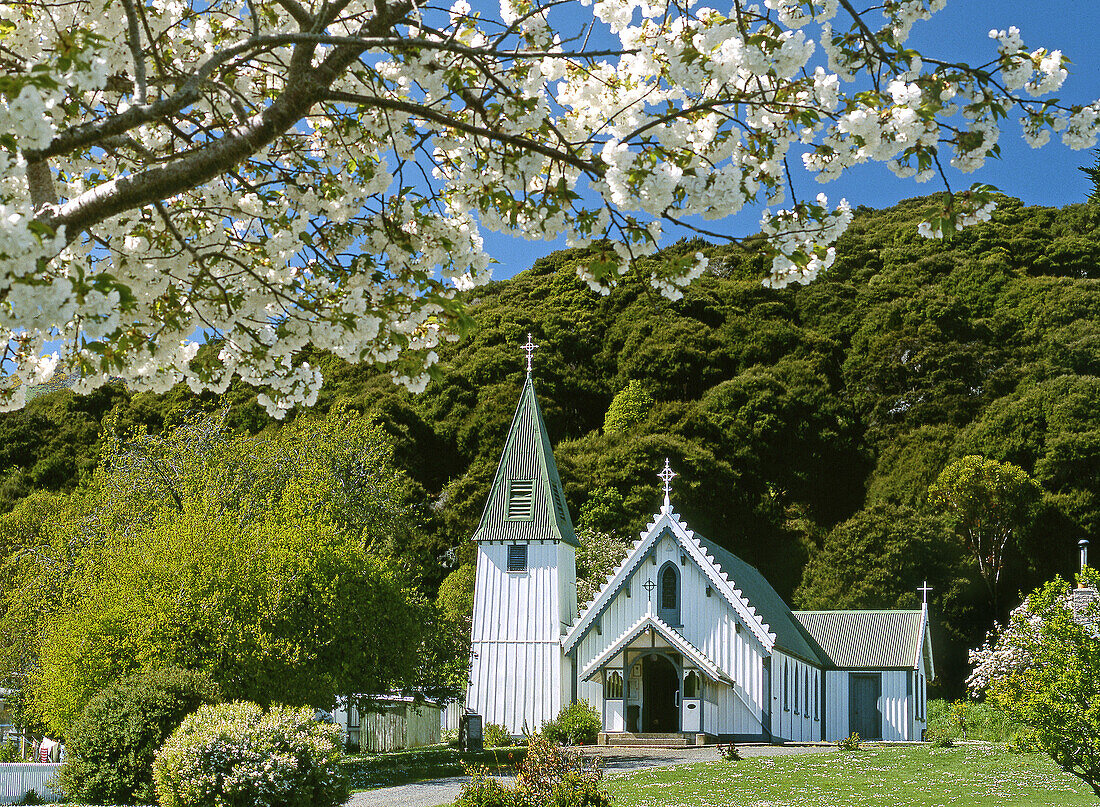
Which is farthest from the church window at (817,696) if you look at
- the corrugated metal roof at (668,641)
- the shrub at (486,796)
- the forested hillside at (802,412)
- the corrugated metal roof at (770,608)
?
the shrub at (486,796)

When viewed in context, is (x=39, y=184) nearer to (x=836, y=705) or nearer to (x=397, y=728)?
(x=397, y=728)

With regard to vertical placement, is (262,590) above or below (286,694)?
above

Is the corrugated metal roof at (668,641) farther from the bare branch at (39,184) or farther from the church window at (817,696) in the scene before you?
the bare branch at (39,184)

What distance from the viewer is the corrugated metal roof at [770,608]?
102ft

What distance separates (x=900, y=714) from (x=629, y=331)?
2733cm

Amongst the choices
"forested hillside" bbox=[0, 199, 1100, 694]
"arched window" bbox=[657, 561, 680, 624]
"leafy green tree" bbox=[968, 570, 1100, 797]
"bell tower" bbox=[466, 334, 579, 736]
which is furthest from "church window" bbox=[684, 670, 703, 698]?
"leafy green tree" bbox=[968, 570, 1100, 797]

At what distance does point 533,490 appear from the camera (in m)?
33.2

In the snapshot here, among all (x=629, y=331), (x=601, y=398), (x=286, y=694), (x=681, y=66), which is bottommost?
(x=286, y=694)

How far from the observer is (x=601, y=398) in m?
55.6

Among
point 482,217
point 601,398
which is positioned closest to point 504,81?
point 482,217

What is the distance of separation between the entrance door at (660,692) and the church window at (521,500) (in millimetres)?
5663

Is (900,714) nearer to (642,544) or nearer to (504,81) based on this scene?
(642,544)

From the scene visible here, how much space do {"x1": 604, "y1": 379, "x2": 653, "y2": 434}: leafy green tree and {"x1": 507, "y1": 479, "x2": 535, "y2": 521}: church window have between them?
18.1m

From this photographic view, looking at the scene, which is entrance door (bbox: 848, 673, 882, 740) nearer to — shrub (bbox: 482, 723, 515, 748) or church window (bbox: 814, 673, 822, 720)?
church window (bbox: 814, 673, 822, 720)
